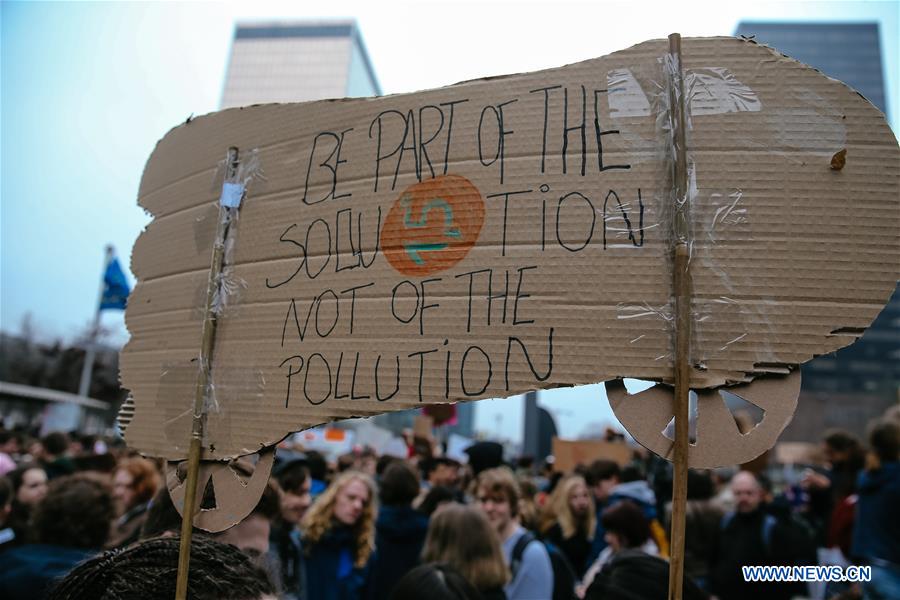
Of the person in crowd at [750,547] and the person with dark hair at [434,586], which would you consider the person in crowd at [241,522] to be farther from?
the person in crowd at [750,547]

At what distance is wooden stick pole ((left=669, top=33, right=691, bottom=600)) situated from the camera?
1.08 meters

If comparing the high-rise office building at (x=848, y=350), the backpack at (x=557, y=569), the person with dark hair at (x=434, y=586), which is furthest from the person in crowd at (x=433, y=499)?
the high-rise office building at (x=848, y=350)

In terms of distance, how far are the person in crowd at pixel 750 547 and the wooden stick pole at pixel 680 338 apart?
3.39m

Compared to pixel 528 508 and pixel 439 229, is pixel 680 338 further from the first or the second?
pixel 528 508

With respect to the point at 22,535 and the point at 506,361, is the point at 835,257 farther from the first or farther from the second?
the point at 22,535

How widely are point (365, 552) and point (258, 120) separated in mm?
2822

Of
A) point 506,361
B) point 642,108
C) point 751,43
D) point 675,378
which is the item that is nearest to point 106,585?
point 506,361

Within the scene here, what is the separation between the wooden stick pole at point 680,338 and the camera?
108cm

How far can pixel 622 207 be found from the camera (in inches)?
48.1

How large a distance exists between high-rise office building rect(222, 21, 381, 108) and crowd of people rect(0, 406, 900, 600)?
49.8 meters

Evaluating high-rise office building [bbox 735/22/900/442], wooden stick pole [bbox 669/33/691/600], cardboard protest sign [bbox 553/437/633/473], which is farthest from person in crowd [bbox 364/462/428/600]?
high-rise office building [bbox 735/22/900/442]

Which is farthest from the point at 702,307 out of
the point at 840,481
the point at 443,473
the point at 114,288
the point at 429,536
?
the point at 114,288

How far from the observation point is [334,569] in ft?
11.9

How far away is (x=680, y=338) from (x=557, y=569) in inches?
104
